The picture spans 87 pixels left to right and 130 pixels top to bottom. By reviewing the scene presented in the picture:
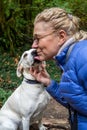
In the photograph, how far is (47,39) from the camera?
3.08 m

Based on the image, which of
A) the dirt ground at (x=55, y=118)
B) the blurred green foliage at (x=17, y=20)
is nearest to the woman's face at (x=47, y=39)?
the dirt ground at (x=55, y=118)

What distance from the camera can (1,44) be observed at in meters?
12.5

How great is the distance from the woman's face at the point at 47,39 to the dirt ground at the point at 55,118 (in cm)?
291

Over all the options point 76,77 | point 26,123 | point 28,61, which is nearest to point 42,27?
point 76,77

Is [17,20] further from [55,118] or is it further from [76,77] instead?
[76,77]

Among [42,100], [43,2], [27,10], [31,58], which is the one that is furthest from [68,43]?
[27,10]

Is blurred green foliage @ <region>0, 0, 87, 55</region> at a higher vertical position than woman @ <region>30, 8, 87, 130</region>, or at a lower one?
higher

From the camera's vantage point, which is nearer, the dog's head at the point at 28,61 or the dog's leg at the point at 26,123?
the dog's head at the point at 28,61

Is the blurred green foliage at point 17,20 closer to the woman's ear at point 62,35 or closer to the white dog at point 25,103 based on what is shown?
the white dog at point 25,103

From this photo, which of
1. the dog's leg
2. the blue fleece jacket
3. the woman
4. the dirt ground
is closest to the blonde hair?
the woman

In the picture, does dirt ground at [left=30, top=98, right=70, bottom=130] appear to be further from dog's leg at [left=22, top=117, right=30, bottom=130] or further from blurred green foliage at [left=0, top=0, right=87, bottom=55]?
blurred green foliage at [left=0, top=0, right=87, bottom=55]

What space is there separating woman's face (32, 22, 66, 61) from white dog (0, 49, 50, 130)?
2.15 metres

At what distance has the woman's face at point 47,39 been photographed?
3072mm

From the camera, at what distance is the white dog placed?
5402mm
